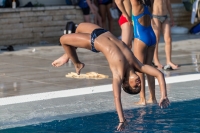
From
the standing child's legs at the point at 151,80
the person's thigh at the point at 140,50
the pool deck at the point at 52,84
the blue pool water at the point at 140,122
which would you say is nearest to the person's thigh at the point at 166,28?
the pool deck at the point at 52,84

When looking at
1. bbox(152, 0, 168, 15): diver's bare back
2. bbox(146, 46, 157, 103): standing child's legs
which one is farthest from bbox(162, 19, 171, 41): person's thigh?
bbox(146, 46, 157, 103): standing child's legs

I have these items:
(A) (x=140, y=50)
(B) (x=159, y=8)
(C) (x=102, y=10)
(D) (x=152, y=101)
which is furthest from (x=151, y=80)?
(C) (x=102, y=10)

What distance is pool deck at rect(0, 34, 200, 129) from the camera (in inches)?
300

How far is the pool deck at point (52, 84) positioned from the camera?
7.62 m

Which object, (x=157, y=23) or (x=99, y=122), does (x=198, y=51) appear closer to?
(x=157, y=23)

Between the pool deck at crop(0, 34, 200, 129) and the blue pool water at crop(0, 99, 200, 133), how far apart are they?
0.81ft

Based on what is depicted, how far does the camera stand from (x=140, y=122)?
7.07 m

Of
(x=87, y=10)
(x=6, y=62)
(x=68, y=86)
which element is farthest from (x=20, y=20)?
(x=68, y=86)

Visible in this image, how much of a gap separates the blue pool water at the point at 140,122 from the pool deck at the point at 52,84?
0.81ft

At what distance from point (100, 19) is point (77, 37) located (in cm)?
961

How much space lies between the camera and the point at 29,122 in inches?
275

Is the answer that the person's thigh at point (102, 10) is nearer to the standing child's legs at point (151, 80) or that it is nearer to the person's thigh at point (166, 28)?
the person's thigh at point (166, 28)

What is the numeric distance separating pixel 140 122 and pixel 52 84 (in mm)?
2967

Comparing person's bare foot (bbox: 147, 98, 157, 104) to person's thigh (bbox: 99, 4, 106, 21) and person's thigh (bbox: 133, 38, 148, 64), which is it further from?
person's thigh (bbox: 99, 4, 106, 21)
